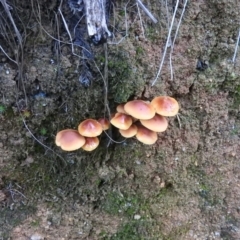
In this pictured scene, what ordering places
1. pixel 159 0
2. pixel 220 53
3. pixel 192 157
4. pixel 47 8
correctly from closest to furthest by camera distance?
1. pixel 47 8
2. pixel 159 0
3. pixel 220 53
4. pixel 192 157

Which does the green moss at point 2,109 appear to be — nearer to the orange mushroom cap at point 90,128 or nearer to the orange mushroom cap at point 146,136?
the orange mushroom cap at point 90,128

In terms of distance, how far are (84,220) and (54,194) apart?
317mm

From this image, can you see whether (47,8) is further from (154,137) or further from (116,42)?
(154,137)

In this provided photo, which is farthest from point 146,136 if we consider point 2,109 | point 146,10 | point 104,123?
point 2,109

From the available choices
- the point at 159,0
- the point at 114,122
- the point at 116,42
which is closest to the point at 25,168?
the point at 114,122

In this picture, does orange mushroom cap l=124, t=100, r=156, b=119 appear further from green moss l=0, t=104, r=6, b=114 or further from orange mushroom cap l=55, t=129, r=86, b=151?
green moss l=0, t=104, r=6, b=114

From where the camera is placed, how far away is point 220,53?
2441 millimetres

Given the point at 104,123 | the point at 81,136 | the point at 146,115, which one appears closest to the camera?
the point at 146,115

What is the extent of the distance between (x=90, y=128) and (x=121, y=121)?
0.70ft

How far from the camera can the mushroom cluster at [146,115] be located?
212 cm

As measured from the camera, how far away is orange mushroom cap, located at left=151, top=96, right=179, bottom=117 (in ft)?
7.04

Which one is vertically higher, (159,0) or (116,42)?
(159,0)

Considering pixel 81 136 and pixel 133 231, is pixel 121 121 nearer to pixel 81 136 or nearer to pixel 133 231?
pixel 81 136

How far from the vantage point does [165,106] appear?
2.15 meters
